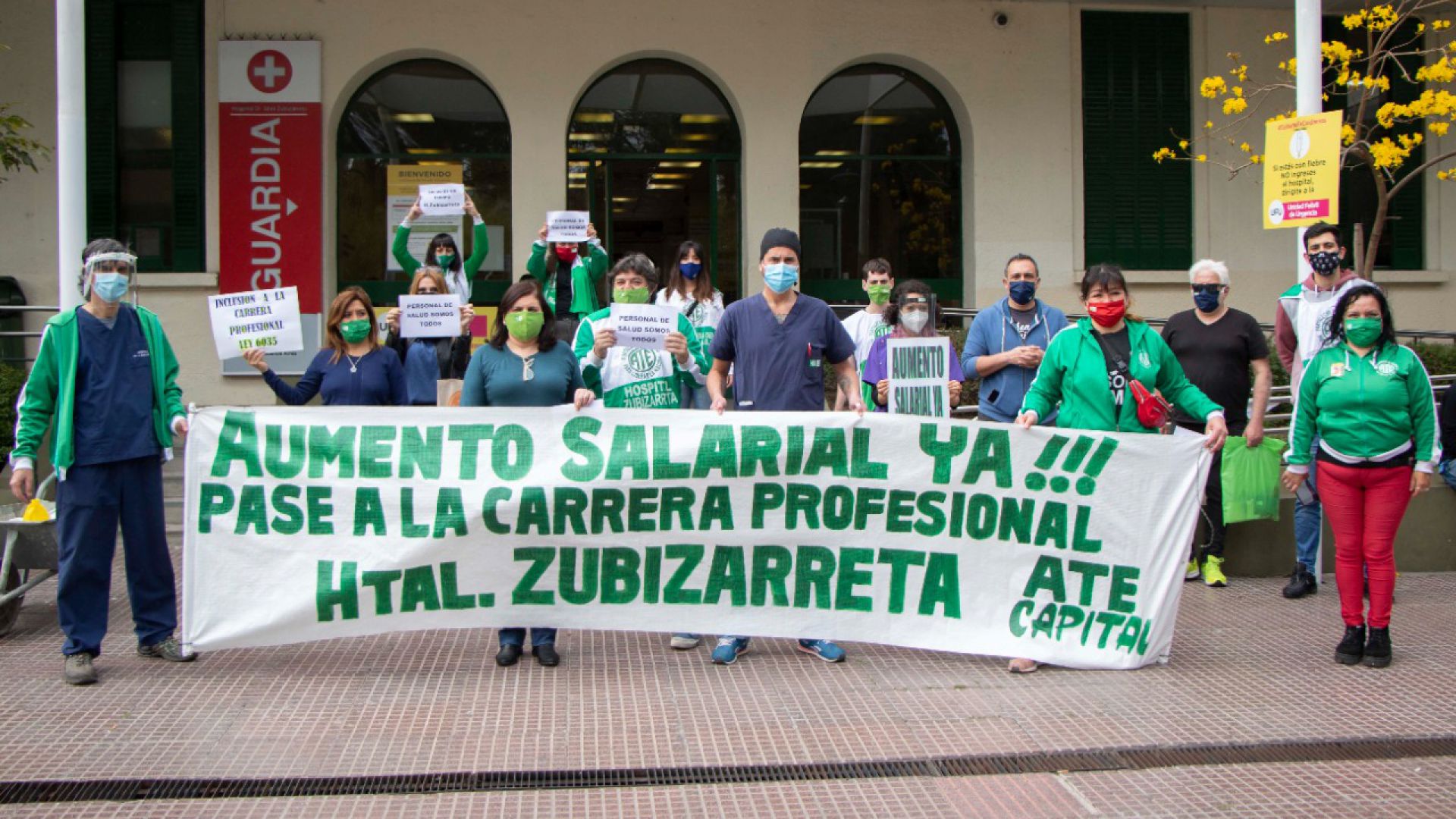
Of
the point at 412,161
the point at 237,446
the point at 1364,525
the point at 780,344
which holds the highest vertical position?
the point at 412,161

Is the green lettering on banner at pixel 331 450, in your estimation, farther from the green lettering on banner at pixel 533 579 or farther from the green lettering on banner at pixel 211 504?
the green lettering on banner at pixel 533 579

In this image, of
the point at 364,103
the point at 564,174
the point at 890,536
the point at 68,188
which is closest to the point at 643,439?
the point at 890,536

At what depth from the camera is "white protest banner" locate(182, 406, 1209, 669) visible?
19.6ft

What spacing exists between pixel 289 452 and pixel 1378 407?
504 cm

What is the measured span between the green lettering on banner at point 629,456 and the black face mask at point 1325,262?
3.97 meters

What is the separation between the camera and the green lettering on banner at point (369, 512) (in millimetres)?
5957

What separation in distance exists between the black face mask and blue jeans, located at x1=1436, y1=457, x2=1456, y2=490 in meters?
2.05

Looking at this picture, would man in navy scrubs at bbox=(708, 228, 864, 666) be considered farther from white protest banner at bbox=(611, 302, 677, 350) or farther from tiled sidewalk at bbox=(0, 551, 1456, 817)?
tiled sidewalk at bbox=(0, 551, 1456, 817)

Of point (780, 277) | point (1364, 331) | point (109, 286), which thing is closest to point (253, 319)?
point (109, 286)

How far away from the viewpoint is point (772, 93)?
45.4ft

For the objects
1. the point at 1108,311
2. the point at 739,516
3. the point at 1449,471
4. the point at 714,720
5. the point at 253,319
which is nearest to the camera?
the point at 714,720

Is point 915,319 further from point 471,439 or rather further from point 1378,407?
point 471,439

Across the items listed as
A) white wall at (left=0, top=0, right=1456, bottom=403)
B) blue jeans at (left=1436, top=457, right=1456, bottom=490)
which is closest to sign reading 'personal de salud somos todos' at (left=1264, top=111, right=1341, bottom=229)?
blue jeans at (left=1436, top=457, right=1456, bottom=490)

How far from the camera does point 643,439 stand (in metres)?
6.06
